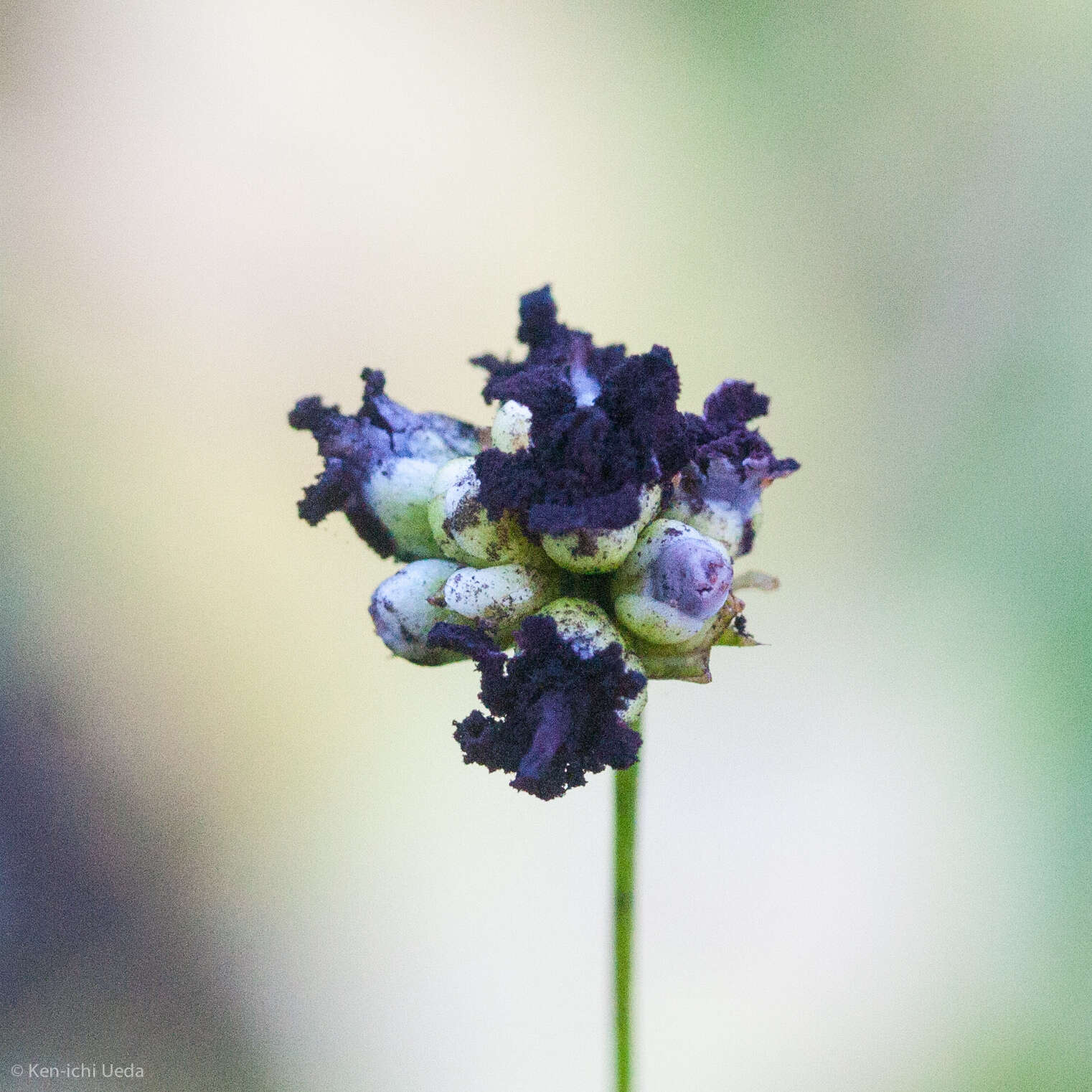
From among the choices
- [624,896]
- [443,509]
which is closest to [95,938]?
[624,896]

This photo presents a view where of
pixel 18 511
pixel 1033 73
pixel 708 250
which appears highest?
pixel 1033 73

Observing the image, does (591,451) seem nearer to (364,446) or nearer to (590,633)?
(590,633)

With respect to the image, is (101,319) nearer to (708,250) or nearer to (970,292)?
(708,250)

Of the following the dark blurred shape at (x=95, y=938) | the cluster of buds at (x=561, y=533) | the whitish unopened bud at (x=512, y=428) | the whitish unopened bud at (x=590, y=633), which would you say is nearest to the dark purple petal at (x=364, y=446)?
the cluster of buds at (x=561, y=533)

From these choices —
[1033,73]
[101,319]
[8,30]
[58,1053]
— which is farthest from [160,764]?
[1033,73]

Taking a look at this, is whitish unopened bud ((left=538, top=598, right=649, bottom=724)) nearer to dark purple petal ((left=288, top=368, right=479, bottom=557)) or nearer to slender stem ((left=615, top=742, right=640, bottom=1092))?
slender stem ((left=615, top=742, right=640, bottom=1092))

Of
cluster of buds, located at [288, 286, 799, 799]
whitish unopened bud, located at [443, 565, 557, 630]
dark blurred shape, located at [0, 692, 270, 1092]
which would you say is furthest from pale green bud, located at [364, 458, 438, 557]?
dark blurred shape, located at [0, 692, 270, 1092]
